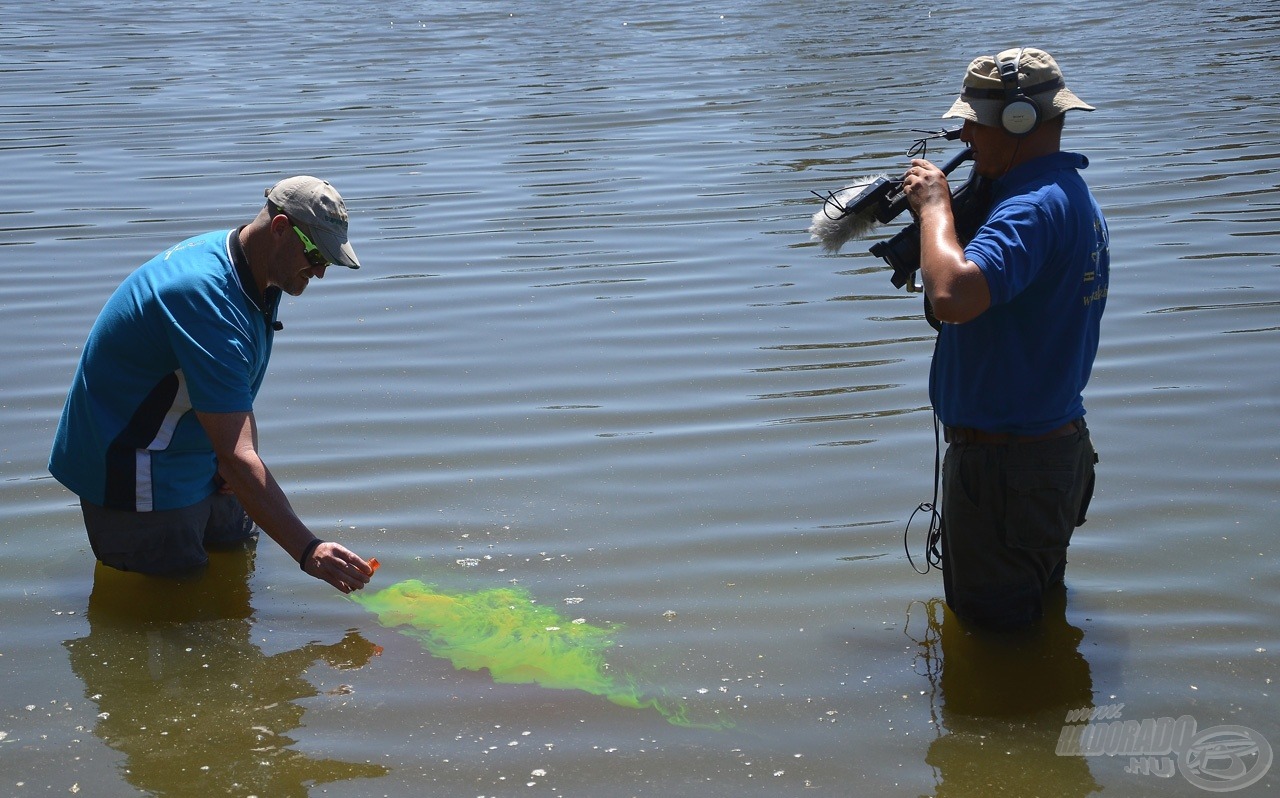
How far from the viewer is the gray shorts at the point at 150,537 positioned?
15.6ft

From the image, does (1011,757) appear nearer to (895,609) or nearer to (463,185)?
(895,609)

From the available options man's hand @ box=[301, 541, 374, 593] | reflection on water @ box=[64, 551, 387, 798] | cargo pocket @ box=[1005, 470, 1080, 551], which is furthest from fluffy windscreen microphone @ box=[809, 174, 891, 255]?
reflection on water @ box=[64, 551, 387, 798]

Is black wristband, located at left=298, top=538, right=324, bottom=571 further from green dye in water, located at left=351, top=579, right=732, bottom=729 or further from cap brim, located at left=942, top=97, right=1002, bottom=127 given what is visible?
cap brim, located at left=942, top=97, right=1002, bottom=127

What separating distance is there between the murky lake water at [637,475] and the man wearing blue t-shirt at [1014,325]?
484mm

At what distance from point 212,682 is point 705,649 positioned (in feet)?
5.22

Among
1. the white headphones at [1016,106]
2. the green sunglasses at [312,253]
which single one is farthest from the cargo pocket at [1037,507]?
the green sunglasses at [312,253]

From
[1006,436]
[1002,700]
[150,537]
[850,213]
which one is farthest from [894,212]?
[150,537]

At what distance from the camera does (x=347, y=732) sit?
13.3ft

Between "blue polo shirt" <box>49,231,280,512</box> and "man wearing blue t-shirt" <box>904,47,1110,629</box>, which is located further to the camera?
"blue polo shirt" <box>49,231,280,512</box>

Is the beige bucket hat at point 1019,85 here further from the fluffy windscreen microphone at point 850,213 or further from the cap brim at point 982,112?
the fluffy windscreen microphone at point 850,213

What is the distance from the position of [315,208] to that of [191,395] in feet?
2.35

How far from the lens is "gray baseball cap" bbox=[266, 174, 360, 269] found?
4.39 meters

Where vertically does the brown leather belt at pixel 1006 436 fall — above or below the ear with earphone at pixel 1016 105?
below

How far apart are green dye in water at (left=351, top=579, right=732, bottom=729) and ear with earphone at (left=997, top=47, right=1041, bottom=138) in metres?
1.94
